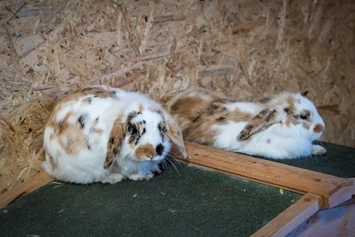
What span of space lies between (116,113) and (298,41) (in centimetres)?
210

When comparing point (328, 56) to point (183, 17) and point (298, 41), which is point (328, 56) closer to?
point (298, 41)

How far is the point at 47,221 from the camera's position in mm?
2783

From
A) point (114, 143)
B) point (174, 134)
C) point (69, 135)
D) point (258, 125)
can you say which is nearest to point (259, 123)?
point (258, 125)

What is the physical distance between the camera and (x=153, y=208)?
2.85 metres

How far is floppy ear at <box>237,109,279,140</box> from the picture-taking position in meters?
3.47

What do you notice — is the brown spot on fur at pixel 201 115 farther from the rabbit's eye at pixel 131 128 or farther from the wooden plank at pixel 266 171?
the rabbit's eye at pixel 131 128

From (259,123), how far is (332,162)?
553mm

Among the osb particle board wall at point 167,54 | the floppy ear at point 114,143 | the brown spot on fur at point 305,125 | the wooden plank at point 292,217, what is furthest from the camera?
the brown spot on fur at point 305,125

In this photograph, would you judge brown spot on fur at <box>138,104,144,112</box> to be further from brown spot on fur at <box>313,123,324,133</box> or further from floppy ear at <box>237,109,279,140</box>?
brown spot on fur at <box>313,123,324,133</box>

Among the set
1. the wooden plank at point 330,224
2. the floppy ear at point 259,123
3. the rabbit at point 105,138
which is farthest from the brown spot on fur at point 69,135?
the wooden plank at point 330,224

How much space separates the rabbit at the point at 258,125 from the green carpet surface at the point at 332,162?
0.16 ft

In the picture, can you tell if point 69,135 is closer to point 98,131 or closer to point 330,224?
point 98,131

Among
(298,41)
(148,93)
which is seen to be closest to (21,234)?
(148,93)

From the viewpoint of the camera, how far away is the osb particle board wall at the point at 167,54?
3156 millimetres
